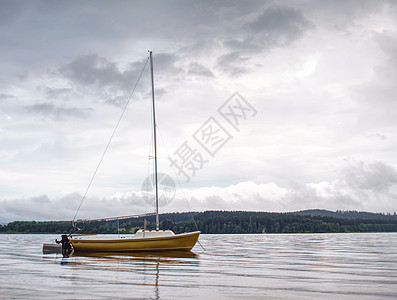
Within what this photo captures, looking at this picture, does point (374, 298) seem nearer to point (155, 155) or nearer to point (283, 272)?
point (283, 272)

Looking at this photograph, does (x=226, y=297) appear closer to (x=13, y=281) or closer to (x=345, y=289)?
(x=345, y=289)

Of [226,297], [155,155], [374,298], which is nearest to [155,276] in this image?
[226,297]

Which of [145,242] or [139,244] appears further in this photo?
[139,244]

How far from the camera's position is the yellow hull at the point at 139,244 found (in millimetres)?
43281

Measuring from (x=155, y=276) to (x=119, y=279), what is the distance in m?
2.09

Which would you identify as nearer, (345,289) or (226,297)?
(226,297)

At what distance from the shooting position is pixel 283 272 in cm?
2634

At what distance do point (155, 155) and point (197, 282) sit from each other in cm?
Answer: 2713

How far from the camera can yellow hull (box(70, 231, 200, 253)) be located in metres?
43.3

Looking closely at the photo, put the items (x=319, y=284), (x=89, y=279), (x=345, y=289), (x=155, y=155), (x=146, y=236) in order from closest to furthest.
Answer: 1. (x=345, y=289)
2. (x=319, y=284)
3. (x=89, y=279)
4. (x=146, y=236)
5. (x=155, y=155)

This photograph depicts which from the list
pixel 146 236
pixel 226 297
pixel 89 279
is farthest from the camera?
pixel 146 236

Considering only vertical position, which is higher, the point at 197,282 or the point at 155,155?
the point at 155,155

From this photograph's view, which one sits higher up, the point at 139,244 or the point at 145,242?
the point at 145,242

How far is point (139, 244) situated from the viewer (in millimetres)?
43469
